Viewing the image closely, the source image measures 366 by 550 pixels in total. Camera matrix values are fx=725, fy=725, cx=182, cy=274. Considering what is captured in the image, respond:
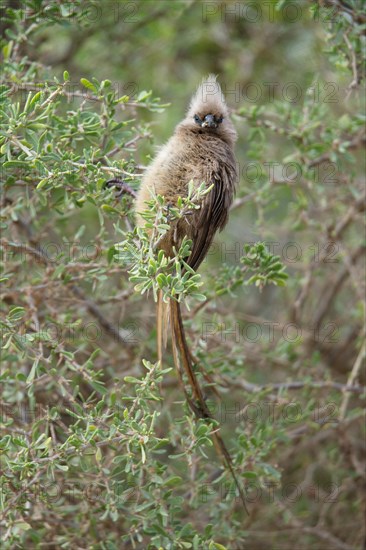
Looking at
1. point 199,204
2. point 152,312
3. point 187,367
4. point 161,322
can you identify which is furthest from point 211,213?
point 152,312

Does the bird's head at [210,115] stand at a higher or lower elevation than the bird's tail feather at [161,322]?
higher

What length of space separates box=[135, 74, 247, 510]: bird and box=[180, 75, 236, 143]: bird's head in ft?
0.11

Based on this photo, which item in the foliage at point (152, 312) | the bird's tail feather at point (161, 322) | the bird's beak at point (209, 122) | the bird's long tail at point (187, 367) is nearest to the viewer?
the foliage at point (152, 312)

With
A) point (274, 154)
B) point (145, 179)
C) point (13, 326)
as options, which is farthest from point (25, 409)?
point (274, 154)

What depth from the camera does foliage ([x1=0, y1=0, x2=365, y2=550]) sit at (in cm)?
226

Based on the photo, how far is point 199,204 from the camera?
8.16ft

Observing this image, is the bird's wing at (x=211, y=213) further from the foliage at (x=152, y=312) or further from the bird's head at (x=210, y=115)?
the bird's head at (x=210, y=115)

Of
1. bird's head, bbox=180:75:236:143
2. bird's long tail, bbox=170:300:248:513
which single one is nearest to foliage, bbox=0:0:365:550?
bird's long tail, bbox=170:300:248:513

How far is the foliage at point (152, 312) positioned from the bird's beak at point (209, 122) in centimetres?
19

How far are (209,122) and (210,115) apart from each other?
0.05 metres

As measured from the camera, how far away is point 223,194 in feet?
8.40

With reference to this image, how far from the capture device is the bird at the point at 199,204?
2479mm

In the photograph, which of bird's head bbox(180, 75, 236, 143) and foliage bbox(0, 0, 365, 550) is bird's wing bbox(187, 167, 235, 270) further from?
bird's head bbox(180, 75, 236, 143)

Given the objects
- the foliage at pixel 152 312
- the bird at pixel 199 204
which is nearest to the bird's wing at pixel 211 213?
the bird at pixel 199 204
